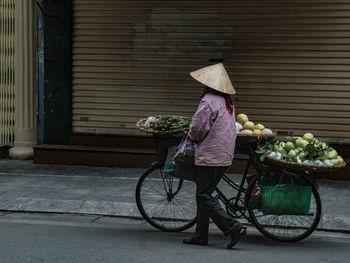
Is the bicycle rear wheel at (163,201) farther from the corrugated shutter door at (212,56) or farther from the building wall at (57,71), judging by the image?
the building wall at (57,71)

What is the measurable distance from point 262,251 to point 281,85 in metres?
5.72

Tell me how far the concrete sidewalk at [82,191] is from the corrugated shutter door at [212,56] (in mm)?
1285

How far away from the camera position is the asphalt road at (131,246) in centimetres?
566

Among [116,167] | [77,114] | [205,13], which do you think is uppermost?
[205,13]

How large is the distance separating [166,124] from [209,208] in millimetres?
1055

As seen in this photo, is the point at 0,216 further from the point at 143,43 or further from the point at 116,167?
the point at 143,43

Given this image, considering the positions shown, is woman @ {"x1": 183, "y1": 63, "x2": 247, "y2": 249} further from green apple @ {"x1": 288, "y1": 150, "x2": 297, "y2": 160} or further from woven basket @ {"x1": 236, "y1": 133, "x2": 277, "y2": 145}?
green apple @ {"x1": 288, "y1": 150, "x2": 297, "y2": 160}

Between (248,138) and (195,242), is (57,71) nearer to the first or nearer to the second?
(248,138)

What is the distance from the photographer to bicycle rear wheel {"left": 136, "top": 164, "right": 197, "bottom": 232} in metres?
6.94

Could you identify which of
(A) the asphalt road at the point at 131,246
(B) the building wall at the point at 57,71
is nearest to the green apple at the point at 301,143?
(A) the asphalt road at the point at 131,246

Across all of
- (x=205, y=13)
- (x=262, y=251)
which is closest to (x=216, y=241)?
(x=262, y=251)

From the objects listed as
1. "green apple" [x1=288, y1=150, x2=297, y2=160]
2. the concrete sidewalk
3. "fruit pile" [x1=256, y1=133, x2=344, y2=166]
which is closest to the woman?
"fruit pile" [x1=256, y1=133, x2=344, y2=166]

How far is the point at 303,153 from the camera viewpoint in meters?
6.32

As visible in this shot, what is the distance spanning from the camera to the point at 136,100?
11.9 meters
